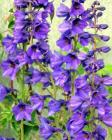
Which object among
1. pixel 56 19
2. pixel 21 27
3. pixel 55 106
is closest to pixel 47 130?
pixel 55 106

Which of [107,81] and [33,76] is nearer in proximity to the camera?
[107,81]

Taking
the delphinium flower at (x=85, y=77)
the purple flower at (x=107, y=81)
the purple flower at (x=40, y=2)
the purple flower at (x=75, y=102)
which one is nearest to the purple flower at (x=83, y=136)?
the delphinium flower at (x=85, y=77)

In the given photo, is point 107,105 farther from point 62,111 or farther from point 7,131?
point 7,131

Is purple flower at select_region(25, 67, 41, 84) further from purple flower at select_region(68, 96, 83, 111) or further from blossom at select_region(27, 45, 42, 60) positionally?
purple flower at select_region(68, 96, 83, 111)

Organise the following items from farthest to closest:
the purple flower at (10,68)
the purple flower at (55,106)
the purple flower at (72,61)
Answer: the purple flower at (10,68) → the purple flower at (55,106) → the purple flower at (72,61)

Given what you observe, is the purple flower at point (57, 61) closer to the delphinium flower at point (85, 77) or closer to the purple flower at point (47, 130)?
the delphinium flower at point (85, 77)

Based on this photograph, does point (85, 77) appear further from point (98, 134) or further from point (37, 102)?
point (37, 102)

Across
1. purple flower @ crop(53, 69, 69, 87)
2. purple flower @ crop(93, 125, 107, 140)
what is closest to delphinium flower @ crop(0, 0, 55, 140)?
purple flower @ crop(53, 69, 69, 87)
